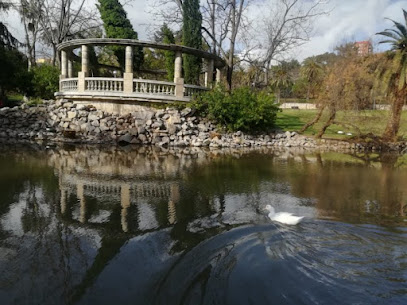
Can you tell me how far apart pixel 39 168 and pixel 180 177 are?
428 cm

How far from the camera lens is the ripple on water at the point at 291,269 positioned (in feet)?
11.8

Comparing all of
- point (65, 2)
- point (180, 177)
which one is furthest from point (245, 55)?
point (180, 177)

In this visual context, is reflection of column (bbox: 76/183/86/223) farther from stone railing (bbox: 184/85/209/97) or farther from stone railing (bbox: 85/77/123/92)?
stone railing (bbox: 184/85/209/97)

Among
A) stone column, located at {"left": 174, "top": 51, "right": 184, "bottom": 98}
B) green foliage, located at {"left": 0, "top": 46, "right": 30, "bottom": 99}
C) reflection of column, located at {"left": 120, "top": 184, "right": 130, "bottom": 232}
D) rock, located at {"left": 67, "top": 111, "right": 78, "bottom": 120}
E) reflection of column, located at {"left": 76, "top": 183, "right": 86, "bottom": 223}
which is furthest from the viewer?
green foliage, located at {"left": 0, "top": 46, "right": 30, "bottom": 99}

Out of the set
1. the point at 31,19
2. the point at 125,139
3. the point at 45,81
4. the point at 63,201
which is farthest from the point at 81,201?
the point at 31,19

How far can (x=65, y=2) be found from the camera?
96.6 ft

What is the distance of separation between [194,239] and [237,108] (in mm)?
14757

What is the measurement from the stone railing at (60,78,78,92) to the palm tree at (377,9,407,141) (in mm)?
17810

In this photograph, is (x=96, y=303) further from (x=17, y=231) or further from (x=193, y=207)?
(x=193, y=207)

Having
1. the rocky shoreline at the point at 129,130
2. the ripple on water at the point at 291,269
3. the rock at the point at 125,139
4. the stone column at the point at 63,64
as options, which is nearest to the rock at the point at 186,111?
the rocky shoreline at the point at 129,130

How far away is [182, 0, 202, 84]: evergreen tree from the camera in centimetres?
2200

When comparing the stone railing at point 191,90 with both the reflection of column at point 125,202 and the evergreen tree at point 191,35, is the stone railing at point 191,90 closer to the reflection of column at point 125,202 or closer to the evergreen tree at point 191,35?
the evergreen tree at point 191,35

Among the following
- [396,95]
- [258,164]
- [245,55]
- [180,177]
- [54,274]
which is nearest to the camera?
[54,274]

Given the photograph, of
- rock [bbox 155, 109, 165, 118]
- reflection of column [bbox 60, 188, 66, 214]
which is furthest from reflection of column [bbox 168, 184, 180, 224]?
rock [bbox 155, 109, 165, 118]
